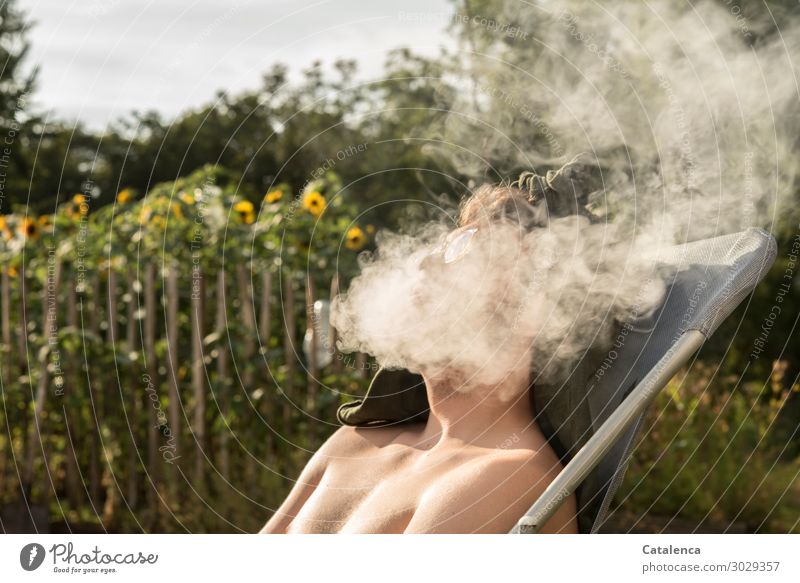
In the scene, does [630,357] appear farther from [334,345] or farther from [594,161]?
[334,345]

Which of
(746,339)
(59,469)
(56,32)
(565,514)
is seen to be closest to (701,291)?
(565,514)

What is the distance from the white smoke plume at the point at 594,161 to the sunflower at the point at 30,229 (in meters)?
1.78

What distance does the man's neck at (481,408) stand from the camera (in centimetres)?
209

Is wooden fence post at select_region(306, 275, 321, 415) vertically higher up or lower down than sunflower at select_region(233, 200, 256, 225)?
lower down

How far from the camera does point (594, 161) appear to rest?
219cm

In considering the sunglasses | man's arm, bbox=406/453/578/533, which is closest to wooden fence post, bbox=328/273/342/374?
the sunglasses

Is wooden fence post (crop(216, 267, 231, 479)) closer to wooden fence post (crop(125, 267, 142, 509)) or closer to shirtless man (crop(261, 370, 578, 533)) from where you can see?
wooden fence post (crop(125, 267, 142, 509))

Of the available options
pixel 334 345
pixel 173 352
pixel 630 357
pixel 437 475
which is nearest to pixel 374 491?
pixel 437 475

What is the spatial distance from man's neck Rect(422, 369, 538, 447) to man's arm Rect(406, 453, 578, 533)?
121mm

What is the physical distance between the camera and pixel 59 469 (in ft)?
17.2

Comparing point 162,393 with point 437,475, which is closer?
point 437,475
